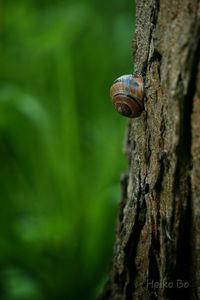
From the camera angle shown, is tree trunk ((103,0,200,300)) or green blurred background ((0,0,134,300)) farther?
green blurred background ((0,0,134,300))

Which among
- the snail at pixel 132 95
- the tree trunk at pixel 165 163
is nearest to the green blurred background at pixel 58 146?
the tree trunk at pixel 165 163

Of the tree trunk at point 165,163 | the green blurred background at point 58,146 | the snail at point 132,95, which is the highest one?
the green blurred background at point 58,146

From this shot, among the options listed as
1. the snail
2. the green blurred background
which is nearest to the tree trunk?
the snail

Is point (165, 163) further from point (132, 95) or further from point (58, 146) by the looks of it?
point (58, 146)

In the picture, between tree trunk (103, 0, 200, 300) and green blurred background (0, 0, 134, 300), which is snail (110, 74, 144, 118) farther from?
green blurred background (0, 0, 134, 300)

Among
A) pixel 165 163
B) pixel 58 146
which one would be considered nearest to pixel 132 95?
pixel 165 163

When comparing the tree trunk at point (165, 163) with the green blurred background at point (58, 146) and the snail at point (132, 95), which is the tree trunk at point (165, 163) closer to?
the snail at point (132, 95)
